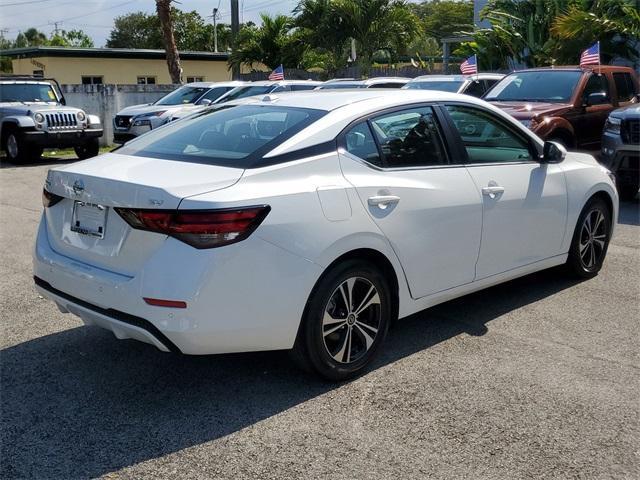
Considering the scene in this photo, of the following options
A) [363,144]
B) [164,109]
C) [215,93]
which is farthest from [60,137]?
[363,144]

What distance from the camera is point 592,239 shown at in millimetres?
6246

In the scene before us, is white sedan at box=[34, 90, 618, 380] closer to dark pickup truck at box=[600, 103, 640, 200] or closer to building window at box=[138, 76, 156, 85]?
dark pickup truck at box=[600, 103, 640, 200]

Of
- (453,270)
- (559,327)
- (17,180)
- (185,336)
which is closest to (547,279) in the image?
(559,327)

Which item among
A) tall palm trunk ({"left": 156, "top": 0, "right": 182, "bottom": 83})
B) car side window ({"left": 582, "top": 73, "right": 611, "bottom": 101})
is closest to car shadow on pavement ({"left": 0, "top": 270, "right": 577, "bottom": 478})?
car side window ({"left": 582, "top": 73, "right": 611, "bottom": 101})

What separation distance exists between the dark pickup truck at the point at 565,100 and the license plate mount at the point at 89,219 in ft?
25.7

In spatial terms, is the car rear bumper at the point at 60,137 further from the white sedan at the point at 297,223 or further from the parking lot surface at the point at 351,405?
the white sedan at the point at 297,223

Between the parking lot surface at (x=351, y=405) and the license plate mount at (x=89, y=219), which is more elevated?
the license plate mount at (x=89, y=219)

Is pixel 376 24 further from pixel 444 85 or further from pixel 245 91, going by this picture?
pixel 444 85

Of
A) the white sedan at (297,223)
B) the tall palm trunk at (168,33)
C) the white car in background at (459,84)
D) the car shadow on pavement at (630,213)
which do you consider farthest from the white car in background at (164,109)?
the white sedan at (297,223)

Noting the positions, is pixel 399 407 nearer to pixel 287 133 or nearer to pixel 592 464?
pixel 592 464

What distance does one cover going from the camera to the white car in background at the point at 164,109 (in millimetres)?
16781

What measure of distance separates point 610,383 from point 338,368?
1572 millimetres

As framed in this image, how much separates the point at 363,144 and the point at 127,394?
1.97m

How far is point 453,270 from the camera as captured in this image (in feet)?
15.9
